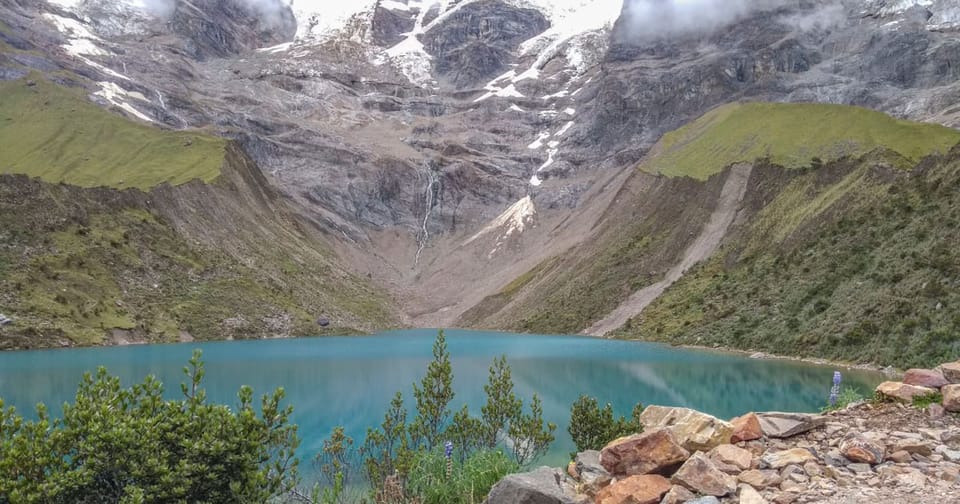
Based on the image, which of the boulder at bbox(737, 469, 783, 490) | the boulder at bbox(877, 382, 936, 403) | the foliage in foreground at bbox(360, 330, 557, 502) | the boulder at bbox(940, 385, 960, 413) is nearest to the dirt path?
the foliage in foreground at bbox(360, 330, 557, 502)

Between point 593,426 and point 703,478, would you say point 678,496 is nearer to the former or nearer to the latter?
point 703,478

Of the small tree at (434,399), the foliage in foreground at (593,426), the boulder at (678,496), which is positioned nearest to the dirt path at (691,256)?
the foliage in foreground at (593,426)

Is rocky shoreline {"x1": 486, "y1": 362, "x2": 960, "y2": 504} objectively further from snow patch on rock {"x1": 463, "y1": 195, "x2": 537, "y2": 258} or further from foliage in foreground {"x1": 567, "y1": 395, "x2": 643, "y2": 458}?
snow patch on rock {"x1": 463, "y1": 195, "x2": 537, "y2": 258}

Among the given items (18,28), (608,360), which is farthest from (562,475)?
(18,28)

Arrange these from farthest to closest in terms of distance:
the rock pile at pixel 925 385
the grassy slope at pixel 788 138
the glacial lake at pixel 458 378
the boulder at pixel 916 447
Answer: the grassy slope at pixel 788 138 → the glacial lake at pixel 458 378 → the rock pile at pixel 925 385 → the boulder at pixel 916 447

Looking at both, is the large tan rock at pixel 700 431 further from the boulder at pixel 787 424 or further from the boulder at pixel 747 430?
the boulder at pixel 787 424

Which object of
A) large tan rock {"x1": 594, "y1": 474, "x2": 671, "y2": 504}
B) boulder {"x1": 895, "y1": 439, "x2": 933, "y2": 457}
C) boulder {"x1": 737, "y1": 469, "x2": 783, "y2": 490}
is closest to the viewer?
boulder {"x1": 737, "y1": 469, "x2": 783, "y2": 490}
